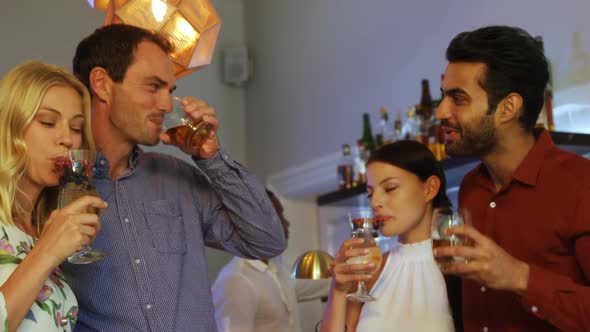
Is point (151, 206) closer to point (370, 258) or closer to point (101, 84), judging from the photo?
point (101, 84)

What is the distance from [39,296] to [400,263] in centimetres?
95

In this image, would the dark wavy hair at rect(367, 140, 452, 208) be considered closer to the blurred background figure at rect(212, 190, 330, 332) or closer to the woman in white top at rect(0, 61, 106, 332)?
the woman in white top at rect(0, 61, 106, 332)

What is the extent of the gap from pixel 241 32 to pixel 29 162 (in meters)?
3.86

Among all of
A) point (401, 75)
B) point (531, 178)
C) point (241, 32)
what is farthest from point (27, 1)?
point (531, 178)

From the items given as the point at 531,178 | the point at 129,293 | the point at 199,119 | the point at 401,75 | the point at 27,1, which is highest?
the point at 27,1

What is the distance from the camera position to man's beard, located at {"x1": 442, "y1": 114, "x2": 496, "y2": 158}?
5.77 ft

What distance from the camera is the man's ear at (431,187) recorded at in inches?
78.2

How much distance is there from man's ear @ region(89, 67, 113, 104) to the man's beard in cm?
93

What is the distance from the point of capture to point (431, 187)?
1.99 m

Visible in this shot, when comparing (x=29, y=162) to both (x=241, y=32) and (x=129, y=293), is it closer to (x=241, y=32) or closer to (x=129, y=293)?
(x=129, y=293)

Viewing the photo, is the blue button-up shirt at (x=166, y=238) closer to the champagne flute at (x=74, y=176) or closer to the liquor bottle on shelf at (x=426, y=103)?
the champagne flute at (x=74, y=176)

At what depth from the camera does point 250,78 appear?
5.20 meters

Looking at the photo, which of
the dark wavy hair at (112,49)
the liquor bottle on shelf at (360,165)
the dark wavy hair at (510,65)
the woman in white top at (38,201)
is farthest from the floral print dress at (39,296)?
the liquor bottle on shelf at (360,165)

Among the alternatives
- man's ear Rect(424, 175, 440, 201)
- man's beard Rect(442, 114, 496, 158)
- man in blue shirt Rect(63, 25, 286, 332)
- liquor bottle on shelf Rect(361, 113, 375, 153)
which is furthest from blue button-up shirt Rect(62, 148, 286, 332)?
liquor bottle on shelf Rect(361, 113, 375, 153)
